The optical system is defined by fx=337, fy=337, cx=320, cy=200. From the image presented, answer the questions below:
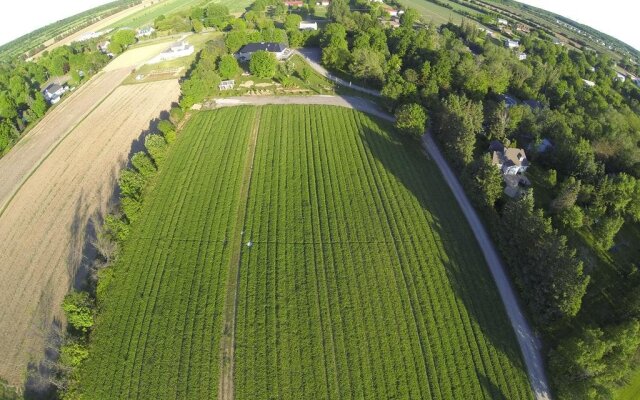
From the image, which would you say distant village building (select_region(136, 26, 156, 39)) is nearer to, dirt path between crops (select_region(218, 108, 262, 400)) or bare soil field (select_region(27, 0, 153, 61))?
bare soil field (select_region(27, 0, 153, 61))

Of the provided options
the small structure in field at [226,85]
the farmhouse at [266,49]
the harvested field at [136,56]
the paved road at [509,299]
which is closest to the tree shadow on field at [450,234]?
the paved road at [509,299]

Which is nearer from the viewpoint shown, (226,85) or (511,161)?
(511,161)

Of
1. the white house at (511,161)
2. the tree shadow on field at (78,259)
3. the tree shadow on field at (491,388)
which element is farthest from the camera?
the white house at (511,161)

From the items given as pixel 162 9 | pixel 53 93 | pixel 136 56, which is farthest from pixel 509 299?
pixel 162 9

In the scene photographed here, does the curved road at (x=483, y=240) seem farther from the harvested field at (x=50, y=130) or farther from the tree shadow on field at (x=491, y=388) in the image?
the harvested field at (x=50, y=130)

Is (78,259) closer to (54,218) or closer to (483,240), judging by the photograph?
(54,218)

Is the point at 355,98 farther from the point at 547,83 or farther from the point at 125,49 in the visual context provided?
the point at 125,49
